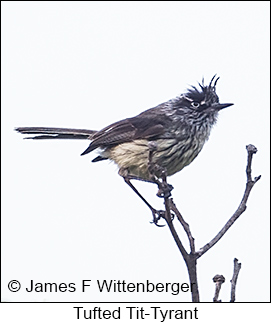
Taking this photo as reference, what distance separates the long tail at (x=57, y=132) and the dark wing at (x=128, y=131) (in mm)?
289

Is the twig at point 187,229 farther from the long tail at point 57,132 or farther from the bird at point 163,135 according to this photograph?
the long tail at point 57,132

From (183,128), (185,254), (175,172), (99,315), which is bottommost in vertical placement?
(99,315)

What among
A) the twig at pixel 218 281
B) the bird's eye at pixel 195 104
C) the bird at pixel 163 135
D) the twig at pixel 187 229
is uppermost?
the bird's eye at pixel 195 104

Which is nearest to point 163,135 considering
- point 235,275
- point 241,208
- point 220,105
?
point 220,105

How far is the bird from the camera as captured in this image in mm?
5801

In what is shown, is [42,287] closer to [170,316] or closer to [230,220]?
[170,316]

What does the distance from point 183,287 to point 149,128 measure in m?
2.09

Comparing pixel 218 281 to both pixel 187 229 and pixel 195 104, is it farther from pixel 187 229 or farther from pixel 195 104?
pixel 195 104

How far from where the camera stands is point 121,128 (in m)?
6.34

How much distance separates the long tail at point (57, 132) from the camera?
6668 millimetres

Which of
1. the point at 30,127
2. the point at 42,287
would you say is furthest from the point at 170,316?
the point at 30,127

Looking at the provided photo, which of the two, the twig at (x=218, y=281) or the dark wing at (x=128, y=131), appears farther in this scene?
the dark wing at (x=128, y=131)

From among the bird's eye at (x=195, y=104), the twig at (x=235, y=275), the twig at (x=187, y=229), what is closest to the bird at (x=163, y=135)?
the bird's eye at (x=195, y=104)

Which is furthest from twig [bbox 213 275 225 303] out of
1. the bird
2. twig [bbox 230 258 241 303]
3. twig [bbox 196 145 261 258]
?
the bird
